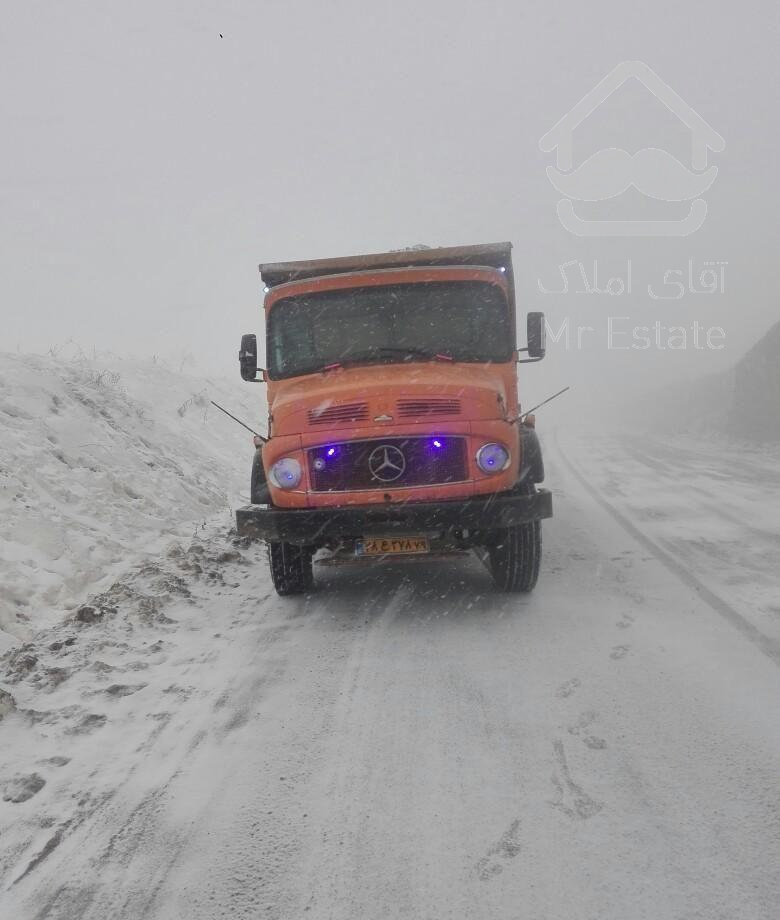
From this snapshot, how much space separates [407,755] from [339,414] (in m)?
2.64

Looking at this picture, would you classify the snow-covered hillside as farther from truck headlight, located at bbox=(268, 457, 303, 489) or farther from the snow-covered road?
truck headlight, located at bbox=(268, 457, 303, 489)

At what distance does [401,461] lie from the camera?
16.1 feet

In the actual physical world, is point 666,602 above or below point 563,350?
below

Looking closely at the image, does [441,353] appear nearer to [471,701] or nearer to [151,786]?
[471,701]

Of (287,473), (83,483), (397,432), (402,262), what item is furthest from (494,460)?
(83,483)

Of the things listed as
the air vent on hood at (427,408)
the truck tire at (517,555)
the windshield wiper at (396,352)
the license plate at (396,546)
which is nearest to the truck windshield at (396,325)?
the windshield wiper at (396,352)

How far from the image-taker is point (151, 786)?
9.38ft

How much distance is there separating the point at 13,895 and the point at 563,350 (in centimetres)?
13160

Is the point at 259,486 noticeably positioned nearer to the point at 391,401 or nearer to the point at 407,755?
the point at 391,401

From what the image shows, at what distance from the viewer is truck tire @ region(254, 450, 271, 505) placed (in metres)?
5.51

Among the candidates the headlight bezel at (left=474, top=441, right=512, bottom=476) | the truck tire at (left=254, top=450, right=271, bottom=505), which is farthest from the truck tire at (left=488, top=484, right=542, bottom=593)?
the truck tire at (left=254, top=450, right=271, bottom=505)

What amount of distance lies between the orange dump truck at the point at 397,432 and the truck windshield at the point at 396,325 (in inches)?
0.4

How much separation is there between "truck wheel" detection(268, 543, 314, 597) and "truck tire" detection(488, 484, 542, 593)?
1.55 metres

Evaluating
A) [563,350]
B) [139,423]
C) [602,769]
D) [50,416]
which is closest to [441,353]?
[602,769]
